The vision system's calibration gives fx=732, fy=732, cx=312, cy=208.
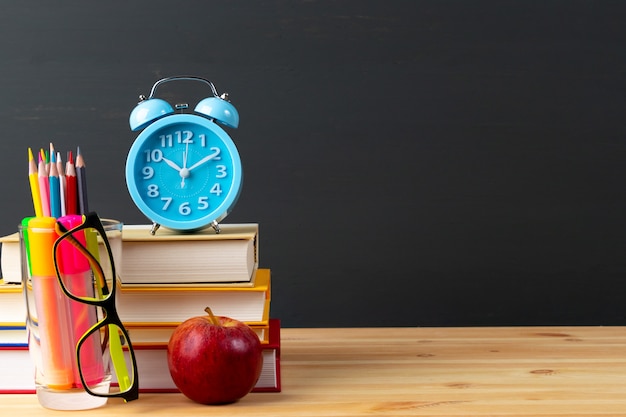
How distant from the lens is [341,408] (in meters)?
0.92

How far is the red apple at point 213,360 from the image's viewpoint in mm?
905

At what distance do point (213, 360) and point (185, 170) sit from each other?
0.97 ft

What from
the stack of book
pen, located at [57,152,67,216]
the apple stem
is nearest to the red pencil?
pen, located at [57,152,67,216]

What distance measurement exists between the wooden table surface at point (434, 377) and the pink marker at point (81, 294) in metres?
0.05

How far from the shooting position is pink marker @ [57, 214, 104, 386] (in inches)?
35.1

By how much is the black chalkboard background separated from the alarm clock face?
468mm

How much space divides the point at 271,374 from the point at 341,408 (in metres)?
0.13

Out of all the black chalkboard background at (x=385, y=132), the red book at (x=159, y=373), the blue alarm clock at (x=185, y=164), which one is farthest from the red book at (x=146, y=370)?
the black chalkboard background at (x=385, y=132)

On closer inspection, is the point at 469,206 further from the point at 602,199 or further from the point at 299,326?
the point at 299,326

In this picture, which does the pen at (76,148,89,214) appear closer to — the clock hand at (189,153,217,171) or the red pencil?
the red pencil

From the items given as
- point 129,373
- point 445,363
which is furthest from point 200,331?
point 445,363

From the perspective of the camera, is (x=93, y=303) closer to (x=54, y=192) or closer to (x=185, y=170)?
(x=54, y=192)

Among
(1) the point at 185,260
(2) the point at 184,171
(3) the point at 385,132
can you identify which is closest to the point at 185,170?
(2) the point at 184,171

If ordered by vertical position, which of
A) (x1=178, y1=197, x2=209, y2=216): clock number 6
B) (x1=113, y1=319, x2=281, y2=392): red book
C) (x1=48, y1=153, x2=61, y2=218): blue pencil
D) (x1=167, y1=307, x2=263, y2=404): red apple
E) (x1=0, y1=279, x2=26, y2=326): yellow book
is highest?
(x1=48, y1=153, x2=61, y2=218): blue pencil
